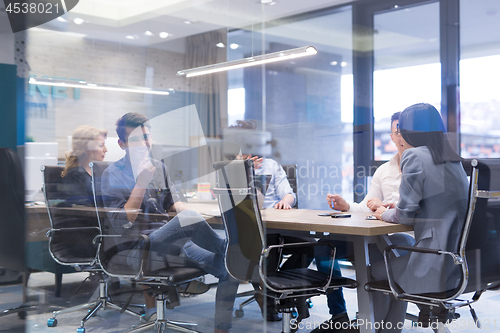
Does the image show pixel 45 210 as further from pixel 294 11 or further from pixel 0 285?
pixel 294 11

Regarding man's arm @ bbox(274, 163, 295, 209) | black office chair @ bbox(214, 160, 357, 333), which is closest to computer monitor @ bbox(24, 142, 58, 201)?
black office chair @ bbox(214, 160, 357, 333)

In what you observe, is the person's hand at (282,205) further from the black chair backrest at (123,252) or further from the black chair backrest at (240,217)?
the black chair backrest at (123,252)

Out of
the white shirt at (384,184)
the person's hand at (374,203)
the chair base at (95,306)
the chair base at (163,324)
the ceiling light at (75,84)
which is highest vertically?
the ceiling light at (75,84)

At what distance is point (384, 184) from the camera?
11.1 ft

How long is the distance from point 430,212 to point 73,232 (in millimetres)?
1767

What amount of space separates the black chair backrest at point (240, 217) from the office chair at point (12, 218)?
33.6 inches

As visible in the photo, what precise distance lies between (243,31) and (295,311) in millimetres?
1581

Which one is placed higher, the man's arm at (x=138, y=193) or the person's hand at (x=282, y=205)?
the man's arm at (x=138, y=193)

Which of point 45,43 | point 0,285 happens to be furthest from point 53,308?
point 45,43

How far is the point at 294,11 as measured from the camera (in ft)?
18.8

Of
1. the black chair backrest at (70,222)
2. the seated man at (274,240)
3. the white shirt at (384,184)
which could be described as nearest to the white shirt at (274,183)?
the seated man at (274,240)

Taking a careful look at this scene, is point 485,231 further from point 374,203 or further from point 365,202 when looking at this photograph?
point 365,202

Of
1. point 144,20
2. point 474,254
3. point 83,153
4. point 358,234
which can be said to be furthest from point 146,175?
point 474,254

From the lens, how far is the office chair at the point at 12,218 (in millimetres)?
1926
